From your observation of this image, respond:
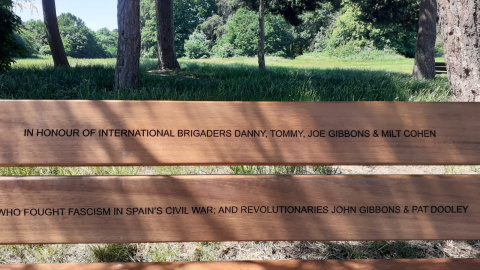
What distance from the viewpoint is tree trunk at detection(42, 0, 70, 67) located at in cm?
1170

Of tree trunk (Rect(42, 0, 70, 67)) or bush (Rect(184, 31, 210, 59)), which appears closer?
tree trunk (Rect(42, 0, 70, 67))

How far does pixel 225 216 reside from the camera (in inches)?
63.2

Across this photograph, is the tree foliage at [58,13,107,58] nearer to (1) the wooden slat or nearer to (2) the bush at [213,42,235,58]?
(2) the bush at [213,42,235,58]

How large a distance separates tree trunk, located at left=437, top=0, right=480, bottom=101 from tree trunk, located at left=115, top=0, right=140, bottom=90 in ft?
15.5

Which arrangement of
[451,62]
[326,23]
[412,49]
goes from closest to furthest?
[451,62] < [412,49] < [326,23]

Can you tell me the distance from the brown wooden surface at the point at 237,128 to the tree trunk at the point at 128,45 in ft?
16.3

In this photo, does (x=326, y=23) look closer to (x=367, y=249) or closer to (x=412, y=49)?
(x=412, y=49)

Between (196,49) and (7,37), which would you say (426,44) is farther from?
(196,49)

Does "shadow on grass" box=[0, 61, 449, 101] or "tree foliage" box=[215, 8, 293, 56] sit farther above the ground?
"tree foliage" box=[215, 8, 293, 56]

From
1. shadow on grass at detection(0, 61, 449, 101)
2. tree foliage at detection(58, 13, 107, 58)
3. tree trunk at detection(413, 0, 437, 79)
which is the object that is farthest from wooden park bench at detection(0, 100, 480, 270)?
tree foliage at detection(58, 13, 107, 58)

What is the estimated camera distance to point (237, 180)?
62.4 inches

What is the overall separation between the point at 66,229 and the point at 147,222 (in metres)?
0.32

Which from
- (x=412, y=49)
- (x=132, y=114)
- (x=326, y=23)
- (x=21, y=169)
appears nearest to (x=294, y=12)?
(x=21, y=169)

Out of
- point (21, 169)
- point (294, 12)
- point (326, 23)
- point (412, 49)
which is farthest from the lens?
point (326, 23)
